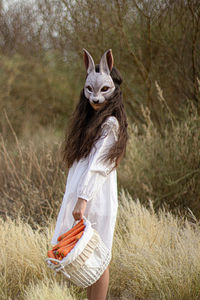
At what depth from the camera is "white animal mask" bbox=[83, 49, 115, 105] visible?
2.32 metres

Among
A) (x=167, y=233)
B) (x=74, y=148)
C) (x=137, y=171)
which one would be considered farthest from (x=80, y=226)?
(x=137, y=171)

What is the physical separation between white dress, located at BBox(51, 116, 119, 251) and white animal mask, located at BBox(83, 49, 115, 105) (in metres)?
0.17

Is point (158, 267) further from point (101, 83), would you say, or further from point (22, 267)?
point (101, 83)

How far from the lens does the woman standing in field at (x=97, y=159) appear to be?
214 centimetres

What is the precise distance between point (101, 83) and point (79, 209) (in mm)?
785

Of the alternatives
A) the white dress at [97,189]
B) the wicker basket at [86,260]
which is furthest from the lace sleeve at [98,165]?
the wicker basket at [86,260]

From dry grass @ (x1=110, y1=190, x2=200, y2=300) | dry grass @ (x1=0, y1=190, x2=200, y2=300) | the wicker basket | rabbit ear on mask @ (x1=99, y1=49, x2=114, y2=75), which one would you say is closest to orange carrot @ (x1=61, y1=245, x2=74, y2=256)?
the wicker basket

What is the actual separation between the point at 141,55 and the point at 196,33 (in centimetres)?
110

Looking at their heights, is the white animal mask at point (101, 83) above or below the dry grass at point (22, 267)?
above

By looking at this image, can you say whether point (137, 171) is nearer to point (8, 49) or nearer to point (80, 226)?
point (80, 226)

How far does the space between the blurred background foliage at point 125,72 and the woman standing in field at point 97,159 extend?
1.93m

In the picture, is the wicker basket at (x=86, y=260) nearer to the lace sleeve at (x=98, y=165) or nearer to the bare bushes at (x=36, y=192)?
the lace sleeve at (x=98, y=165)

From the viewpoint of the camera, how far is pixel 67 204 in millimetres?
2254

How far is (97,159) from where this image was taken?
2.14 meters
